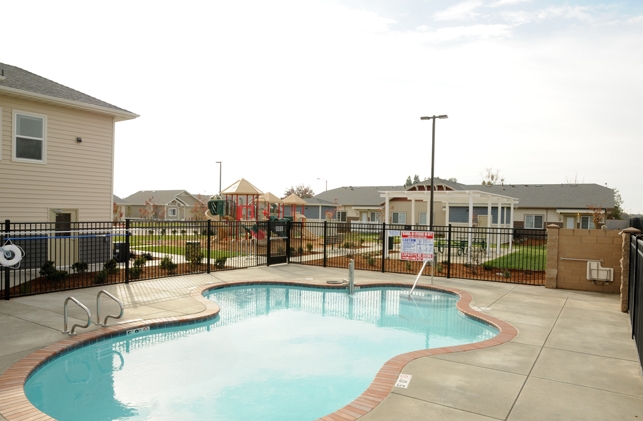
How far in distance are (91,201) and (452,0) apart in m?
13.3

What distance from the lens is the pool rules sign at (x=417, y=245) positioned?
1339cm

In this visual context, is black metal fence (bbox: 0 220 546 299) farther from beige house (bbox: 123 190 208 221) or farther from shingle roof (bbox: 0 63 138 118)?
beige house (bbox: 123 190 208 221)

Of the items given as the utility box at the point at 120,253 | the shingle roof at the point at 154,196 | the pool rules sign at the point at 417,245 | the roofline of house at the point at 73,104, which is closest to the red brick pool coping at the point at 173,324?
the pool rules sign at the point at 417,245

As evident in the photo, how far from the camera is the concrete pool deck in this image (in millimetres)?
4801

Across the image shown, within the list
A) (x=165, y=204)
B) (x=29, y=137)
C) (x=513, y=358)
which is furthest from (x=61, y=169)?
(x=165, y=204)

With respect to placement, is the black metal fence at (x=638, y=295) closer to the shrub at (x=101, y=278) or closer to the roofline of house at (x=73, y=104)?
the shrub at (x=101, y=278)

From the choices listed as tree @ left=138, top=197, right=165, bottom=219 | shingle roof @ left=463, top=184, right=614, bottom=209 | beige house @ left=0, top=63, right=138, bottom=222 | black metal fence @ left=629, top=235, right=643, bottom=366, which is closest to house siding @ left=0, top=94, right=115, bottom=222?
beige house @ left=0, top=63, right=138, bottom=222

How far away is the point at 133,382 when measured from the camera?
6.22 metres

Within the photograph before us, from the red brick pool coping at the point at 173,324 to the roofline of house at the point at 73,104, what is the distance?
8.40 metres

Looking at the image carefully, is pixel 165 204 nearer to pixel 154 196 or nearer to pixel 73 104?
pixel 154 196

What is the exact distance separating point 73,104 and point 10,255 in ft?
20.3

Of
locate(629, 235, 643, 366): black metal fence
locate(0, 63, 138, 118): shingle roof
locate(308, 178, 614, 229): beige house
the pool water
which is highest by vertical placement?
locate(0, 63, 138, 118): shingle roof

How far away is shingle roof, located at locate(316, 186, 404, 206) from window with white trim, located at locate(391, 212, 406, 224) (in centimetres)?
287

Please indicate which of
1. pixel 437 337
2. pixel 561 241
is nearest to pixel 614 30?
pixel 561 241
